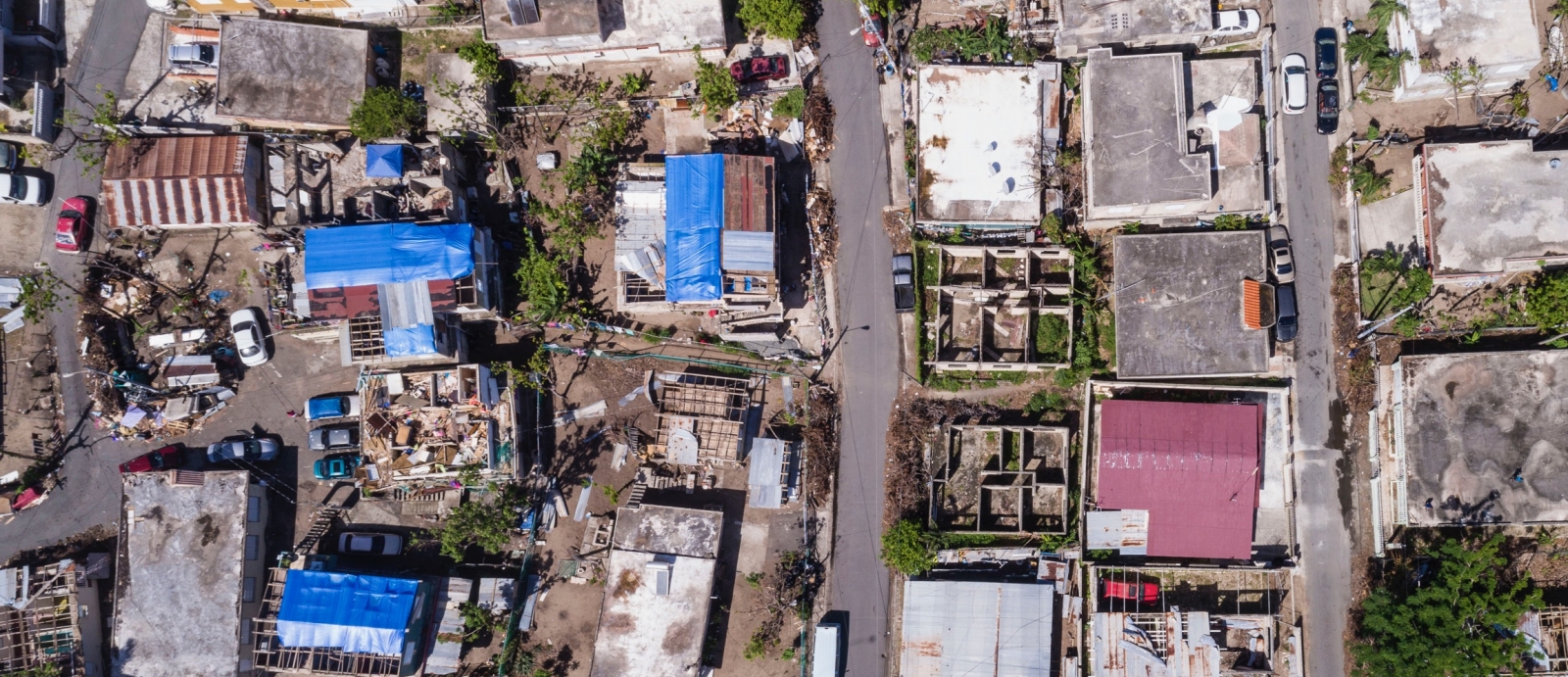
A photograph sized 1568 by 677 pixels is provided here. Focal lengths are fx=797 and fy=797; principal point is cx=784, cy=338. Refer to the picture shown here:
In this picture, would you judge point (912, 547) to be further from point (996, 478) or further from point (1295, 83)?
point (1295, 83)

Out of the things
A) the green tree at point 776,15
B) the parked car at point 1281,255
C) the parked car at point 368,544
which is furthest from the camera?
the parked car at point 368,544

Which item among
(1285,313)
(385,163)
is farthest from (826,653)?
(385,163)

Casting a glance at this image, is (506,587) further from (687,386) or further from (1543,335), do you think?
(1543,335)

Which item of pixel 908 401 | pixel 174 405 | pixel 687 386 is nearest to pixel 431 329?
pixel 687 386

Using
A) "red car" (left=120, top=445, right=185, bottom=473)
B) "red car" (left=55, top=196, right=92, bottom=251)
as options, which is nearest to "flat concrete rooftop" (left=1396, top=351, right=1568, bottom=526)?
"red car" (left=120, top=445, right=185, bottom=473)

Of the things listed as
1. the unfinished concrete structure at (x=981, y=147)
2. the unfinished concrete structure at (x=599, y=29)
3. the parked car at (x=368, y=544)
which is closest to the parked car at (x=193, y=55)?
the unfinished concrete structure at (x=599, y=29)

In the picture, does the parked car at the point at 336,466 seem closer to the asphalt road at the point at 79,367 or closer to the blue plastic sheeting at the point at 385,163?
the asphalt road at the point at 79,367

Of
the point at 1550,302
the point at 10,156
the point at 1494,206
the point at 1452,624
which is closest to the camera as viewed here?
the point at 1452,624
